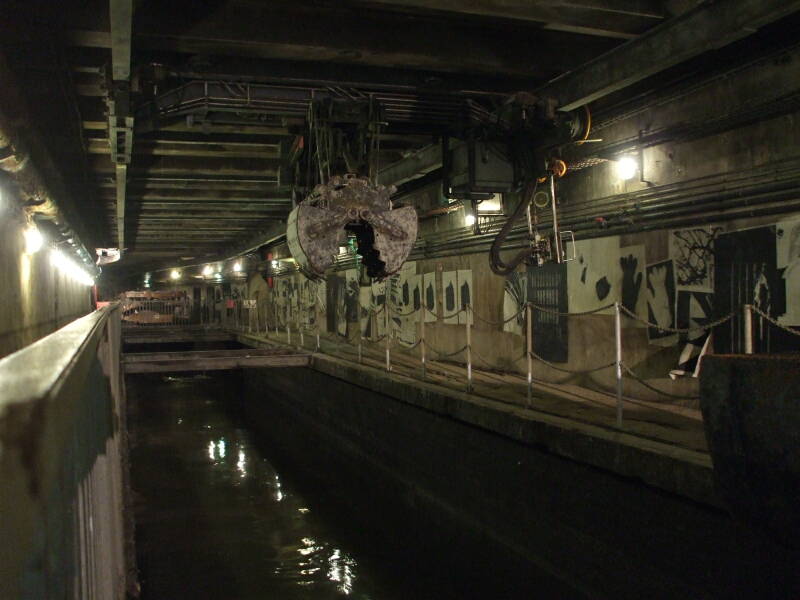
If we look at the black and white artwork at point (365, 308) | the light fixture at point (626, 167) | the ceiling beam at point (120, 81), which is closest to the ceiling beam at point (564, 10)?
the light fixture at point (626, 167)

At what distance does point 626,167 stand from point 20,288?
7599 mm

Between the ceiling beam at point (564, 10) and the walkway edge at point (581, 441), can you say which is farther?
the ceiling beam at point (564, 10)

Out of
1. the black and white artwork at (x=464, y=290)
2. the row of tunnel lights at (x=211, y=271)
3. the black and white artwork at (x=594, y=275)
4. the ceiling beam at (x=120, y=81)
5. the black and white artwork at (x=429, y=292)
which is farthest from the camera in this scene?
the row of tunnel lights at (x=211, y=271)

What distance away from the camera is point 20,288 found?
8.02m

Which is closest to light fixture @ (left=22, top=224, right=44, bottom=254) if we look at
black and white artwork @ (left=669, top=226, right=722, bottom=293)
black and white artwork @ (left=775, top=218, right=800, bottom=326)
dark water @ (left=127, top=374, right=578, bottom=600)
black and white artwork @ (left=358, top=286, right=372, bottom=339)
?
dark water @ (left=127, top=374, right=578, bottom=600)

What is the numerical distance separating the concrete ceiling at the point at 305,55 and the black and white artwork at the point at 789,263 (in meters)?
1.83

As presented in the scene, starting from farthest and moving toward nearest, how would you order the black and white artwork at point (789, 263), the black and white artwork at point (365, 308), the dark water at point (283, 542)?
the black and white artwork at point (365, 308) < the dark water at point (283, 542) < the black and white artwork at point (789, 263)

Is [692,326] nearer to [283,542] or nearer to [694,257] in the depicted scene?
[694,257]

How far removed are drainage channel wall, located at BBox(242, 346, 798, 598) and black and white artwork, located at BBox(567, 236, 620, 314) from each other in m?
2.20

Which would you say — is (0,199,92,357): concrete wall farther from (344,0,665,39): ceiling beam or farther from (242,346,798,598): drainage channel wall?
(242,346,798,598): drainage channel wall

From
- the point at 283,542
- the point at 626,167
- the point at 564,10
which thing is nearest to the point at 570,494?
the point at 626,167

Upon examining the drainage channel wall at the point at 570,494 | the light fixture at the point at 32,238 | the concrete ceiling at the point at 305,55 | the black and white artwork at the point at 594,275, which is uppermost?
the concrete ceiling at the point at 305,55

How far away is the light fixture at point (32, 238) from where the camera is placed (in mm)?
8156

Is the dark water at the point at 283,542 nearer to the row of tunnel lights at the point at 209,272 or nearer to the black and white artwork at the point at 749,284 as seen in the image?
the black and white artwork at the point at 749,284
